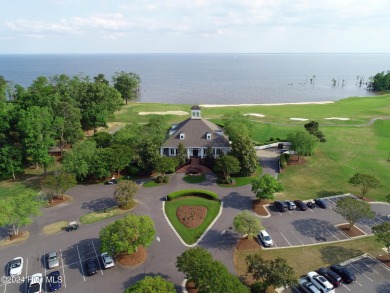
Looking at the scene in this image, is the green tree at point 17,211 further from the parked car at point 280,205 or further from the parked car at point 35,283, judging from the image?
the parked car at point 280,205

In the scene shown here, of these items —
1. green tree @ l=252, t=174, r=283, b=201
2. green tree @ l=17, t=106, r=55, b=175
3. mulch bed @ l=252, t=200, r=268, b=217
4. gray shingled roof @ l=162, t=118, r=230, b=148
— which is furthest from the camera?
gray shingled roof @ l=162, t=118, r=230, b=148

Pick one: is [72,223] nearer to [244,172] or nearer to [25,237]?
[25,237]

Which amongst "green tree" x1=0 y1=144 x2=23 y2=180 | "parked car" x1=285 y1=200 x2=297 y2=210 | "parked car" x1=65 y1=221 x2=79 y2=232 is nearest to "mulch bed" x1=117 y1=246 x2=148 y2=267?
"parked car" x1=65 y1=221 x2=79 y2=232

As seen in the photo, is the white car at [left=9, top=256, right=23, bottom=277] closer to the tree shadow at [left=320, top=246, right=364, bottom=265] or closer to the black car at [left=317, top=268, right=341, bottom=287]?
the black car at [left=317, top=268, right=341, bottom=287]

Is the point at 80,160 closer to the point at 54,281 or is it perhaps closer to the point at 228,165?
the point at 54,281

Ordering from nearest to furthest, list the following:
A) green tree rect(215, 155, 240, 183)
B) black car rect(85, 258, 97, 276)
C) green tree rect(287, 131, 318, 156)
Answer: black car rect(85, 258, 97, 276) → green tree rect(215, 155, 240, 183) → green tree rect(287, 131, 318, 156)

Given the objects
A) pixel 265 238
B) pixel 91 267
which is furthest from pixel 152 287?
pixel 265 238

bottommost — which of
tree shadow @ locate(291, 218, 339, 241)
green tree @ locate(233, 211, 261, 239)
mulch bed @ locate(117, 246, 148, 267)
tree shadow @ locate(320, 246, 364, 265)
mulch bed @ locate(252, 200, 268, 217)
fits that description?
mulch bed @ locate(117, 246, 148, 267)
